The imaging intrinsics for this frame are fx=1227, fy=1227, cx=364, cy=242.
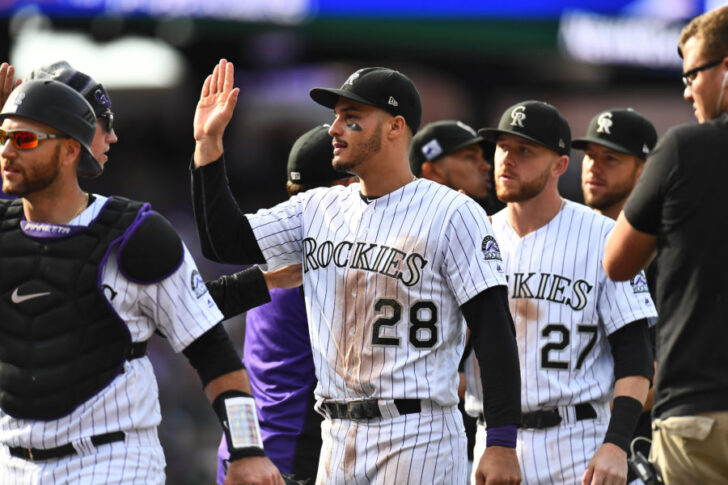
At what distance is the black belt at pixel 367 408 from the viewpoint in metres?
4.68

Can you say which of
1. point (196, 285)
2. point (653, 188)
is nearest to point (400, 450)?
point (196, 285)

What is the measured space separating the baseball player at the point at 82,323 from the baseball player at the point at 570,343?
1.72 meters

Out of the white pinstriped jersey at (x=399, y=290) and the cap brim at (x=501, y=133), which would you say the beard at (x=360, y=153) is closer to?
the white pinstriped jersey at (x=399, y=290)

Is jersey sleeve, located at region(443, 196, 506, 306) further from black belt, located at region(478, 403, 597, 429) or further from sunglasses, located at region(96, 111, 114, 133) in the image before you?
sunglasses, located at region(96, 111, 114, 133)

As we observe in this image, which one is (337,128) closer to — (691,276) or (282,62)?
(691,276)

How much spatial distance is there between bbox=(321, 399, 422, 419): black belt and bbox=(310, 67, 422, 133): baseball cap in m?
1.18

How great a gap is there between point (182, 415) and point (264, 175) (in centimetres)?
704

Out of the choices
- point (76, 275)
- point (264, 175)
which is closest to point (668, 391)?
point (76, 275)

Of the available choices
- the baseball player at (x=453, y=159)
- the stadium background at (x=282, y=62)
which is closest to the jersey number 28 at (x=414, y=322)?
the baseball player at (x=453, y=159)

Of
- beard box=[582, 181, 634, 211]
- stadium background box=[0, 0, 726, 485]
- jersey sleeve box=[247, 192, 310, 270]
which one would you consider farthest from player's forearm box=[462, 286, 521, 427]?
stadium background box=[0, 0, 726, 485]

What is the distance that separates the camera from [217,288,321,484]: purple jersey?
225 inches

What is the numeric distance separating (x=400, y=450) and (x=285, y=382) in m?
1.25

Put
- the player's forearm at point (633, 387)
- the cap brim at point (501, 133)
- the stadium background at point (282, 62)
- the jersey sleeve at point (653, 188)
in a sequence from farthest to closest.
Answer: the stadium background at point (282, 62)
the cap brim at point (501, 133)
the player's forearm at point (633, 387)
the jersey sleeve at point (653, 188)

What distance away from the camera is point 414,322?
15.5 ft
